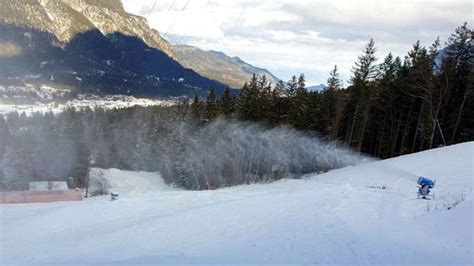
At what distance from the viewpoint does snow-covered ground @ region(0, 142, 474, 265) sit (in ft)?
41.3

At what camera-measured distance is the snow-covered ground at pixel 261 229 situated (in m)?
12.6

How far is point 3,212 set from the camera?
80.1ft

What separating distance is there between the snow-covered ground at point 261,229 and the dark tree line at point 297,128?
22405 mm

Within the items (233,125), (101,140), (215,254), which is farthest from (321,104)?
(101,140)

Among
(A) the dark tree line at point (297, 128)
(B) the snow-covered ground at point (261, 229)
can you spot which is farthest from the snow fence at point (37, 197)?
(A) the dark tree line at point (297, 128)

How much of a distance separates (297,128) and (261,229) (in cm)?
3475

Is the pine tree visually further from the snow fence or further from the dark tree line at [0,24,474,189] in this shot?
the snow fence

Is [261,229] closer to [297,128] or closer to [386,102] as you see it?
[297,128]

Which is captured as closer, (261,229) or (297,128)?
(261,229)

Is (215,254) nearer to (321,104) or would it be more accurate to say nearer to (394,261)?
(394,261)

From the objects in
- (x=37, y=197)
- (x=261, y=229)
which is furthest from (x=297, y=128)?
(x=261, y=229)

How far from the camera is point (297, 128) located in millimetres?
49812

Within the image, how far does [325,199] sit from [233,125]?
3564 centimetres

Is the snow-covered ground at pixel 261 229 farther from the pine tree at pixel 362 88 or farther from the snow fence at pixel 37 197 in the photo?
the pine tree at pixel 362 88
